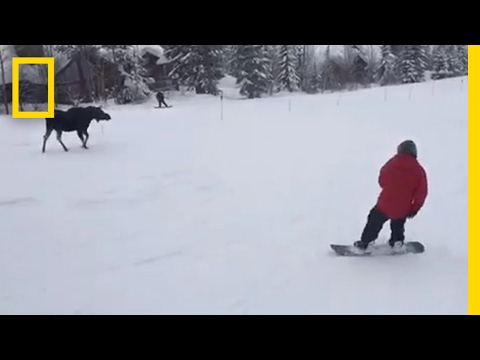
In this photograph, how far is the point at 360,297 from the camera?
448 centimetres

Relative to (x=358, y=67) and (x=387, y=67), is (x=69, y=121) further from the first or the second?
(x=358, y=67)

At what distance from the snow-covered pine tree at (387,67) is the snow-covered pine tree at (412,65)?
6.37 feet

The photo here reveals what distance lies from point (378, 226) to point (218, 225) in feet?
7.77

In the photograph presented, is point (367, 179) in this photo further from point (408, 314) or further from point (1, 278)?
point (1, 278)

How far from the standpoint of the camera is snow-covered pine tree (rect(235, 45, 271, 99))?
3578 centimetres

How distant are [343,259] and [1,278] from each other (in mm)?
3850

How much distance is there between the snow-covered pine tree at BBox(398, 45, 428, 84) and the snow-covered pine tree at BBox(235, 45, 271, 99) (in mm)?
13107

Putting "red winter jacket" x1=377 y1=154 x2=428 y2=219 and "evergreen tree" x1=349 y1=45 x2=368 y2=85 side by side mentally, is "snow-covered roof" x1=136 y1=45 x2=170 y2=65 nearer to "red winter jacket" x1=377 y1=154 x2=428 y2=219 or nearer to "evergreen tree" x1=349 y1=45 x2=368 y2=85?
"evergreen tree" x1=349 y1=45 x2=368 y2=85

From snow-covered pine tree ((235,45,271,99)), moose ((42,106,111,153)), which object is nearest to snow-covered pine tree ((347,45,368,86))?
snow-covered pine tree ((235,45,271,99))

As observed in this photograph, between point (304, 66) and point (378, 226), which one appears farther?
point (304, 66)

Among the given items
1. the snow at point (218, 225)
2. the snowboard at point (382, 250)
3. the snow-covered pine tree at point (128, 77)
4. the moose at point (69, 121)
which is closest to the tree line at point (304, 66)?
the snow-covered pine tree at point (128, 77)

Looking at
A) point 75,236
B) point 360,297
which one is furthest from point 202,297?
point 75,236

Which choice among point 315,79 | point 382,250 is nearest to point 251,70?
point 315,79

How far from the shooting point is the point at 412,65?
4012 centimetres
